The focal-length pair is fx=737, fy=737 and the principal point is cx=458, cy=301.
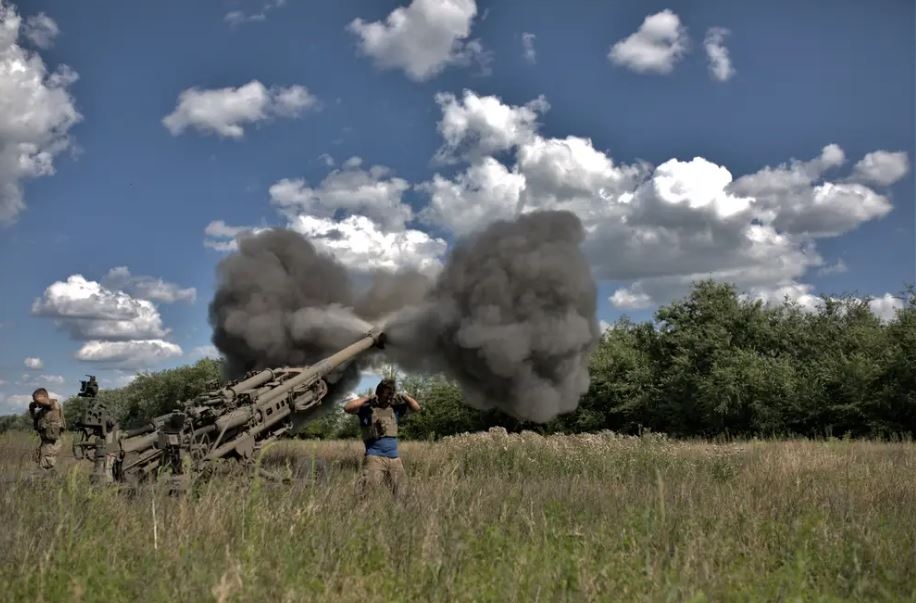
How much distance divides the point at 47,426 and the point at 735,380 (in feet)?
93.0

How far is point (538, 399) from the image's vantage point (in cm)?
1368

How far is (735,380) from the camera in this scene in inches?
1316

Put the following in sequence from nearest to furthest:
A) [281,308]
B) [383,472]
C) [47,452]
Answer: [383,472] → [47,452] → [281,308]

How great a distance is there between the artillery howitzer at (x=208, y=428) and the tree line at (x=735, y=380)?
1364 cm

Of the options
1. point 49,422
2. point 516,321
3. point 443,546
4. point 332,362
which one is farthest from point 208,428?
point 443,546

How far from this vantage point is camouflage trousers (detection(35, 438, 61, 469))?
528 inches

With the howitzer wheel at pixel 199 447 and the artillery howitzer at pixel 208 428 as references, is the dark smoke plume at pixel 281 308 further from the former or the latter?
the howitzer wheel at pixel 199 447

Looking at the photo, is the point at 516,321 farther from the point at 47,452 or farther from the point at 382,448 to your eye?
the point at 47,452

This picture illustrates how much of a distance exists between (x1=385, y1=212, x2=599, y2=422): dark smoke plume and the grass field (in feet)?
17.5

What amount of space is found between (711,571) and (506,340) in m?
8.17

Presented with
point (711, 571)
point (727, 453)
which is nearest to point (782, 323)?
point (727, 453)

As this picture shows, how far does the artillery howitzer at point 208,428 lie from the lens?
9.72 m

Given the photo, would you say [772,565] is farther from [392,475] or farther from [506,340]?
[506,340]

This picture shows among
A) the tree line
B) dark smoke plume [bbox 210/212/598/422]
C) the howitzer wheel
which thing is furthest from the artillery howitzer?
the tree line
